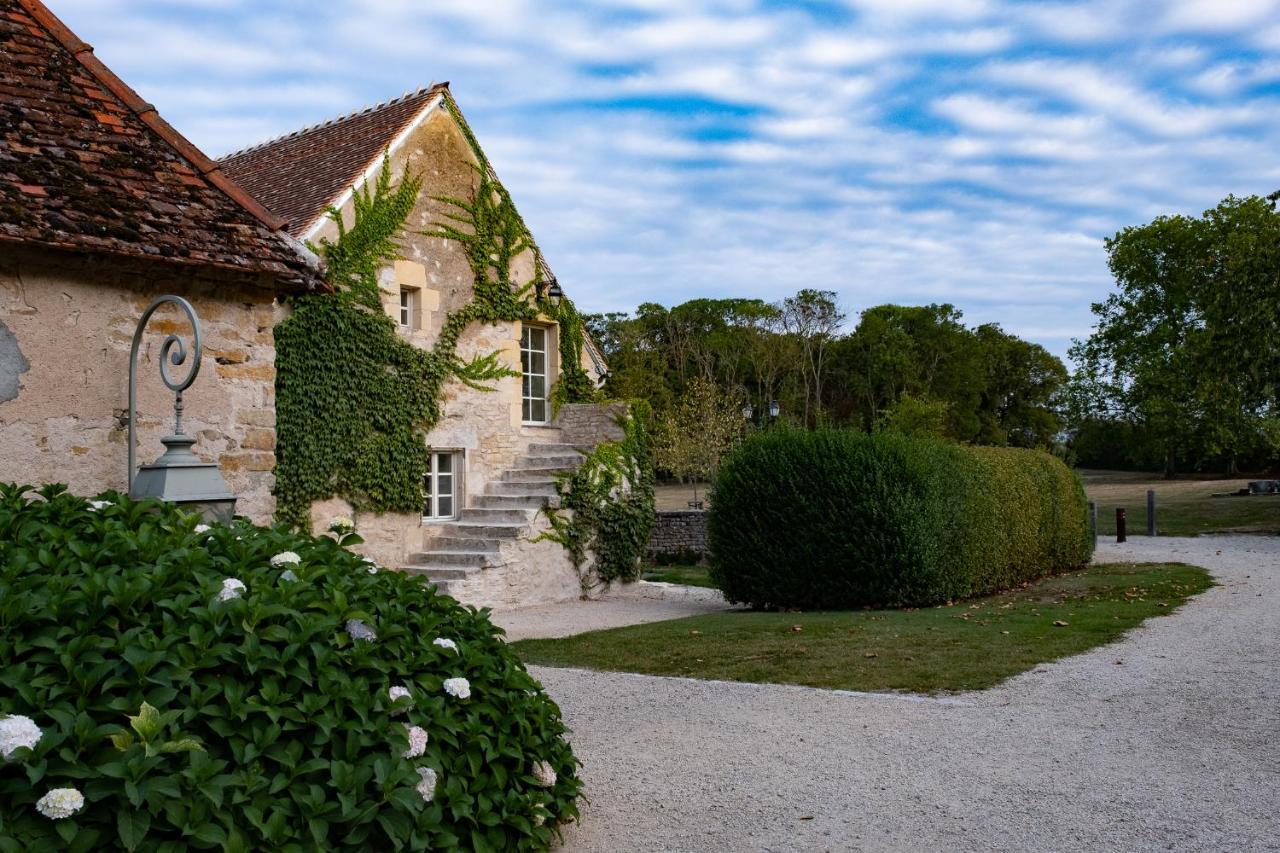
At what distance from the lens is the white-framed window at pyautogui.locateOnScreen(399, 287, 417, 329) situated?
15273 millimetres

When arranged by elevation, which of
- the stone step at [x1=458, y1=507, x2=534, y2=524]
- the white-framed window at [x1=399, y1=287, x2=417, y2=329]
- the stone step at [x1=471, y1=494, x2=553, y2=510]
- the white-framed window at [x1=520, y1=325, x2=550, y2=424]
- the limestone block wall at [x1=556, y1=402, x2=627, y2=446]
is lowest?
the stone step at [x1=458, y1=507, x2=534, y2=524]

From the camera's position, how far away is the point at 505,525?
14992 mm

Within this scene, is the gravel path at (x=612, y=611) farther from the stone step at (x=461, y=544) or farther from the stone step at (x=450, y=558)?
the stone step at (x=461, y=544)

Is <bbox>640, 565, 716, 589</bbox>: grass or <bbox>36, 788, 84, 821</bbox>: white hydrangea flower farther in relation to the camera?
<bbox>640, 565, 716, 589</bbox>: grass

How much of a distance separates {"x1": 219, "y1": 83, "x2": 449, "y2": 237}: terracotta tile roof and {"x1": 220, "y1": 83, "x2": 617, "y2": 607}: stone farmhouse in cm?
3

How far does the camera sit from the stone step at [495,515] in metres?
15.1

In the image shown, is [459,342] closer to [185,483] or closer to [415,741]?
[185,483]

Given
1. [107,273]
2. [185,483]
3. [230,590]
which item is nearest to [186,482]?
[185,483]

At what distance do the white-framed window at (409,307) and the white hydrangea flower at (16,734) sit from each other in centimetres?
1278

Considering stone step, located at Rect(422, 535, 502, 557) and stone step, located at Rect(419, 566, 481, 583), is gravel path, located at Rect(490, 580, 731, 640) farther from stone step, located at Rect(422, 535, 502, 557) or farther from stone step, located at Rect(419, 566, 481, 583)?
stone step, located at Rect(422, 535, 502, 557)

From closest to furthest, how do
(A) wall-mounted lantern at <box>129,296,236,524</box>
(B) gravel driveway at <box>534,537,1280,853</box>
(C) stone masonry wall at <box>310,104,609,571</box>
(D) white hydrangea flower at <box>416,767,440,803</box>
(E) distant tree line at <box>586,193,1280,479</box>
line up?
1. (D) white hydrangea flower at <box>416,767,440,803</box>
2. (B) gravel driveway at <box>534,537,1280,853</box>
3. (A) wall-mounted lantern at <box>129,296,236,524</box>
4. (C) stone masonry wall at <box>310,104,609,571</box>
5. (E) distant tree line at <box>586,193,1280,479</box>

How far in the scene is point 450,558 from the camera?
14.6 metres

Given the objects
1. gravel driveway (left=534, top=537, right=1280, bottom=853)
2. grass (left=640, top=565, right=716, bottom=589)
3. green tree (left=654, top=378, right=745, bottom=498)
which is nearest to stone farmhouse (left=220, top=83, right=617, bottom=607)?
grass (left=640, top=565, right=716, bottom=589)

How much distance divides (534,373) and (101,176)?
32.6 feet
